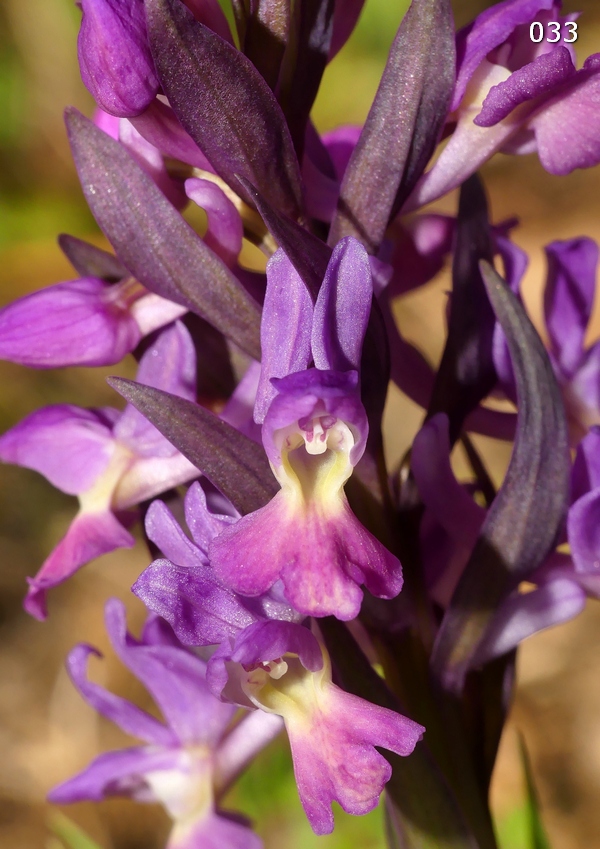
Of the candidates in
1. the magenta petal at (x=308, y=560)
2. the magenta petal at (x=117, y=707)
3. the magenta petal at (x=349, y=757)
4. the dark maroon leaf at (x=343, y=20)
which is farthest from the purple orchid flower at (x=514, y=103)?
the magenta petal at (x=117, y=707)

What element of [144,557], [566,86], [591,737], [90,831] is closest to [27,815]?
[90,831]

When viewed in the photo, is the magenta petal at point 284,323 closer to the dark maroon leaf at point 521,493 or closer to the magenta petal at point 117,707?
the dark maroon leaf at point 521,493

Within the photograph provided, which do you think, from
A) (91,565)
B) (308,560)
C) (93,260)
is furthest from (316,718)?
(91,565)

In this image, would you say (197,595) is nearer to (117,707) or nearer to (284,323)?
(284,323)

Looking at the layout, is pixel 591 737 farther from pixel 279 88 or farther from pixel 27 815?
pixel 279 88

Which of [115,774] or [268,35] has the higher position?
[268,35]

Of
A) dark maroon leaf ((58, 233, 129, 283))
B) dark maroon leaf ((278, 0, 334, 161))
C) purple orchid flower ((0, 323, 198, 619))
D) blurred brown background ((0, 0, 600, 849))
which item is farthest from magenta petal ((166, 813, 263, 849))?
blurred brown background ((0, 0, 600, 849))

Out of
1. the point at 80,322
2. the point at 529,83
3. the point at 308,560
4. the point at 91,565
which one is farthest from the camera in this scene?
the point at 91,565
